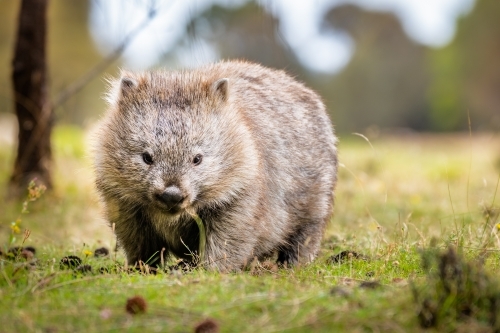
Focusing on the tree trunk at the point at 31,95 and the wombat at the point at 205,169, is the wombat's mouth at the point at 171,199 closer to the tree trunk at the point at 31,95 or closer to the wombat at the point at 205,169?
the wombat at the point at 205,169

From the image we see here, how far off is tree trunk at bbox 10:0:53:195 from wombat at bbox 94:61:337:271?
3.48 metres

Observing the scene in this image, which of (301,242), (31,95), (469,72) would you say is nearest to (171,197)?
(301,242)

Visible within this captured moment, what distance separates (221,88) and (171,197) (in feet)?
3.66

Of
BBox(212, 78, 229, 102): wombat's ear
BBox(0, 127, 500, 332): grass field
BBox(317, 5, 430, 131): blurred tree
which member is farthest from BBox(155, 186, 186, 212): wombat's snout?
BBox(317, 5, 430, 131): blurred tree

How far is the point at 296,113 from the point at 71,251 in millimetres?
2281

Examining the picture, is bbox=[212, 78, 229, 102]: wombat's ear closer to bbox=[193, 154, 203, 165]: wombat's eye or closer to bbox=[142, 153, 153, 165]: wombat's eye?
bbox=[193, 154, 203, 165]: wombat's eye

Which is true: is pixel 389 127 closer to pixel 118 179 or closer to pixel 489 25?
pixel 489 25

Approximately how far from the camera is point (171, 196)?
4770 mm

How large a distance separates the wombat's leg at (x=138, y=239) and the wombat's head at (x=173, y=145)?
0.20 meters

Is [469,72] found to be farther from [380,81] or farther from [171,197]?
[171,197]

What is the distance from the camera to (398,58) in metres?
32.4

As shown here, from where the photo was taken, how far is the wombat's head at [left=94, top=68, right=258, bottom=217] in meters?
4.98

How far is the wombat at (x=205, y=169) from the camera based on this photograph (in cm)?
506

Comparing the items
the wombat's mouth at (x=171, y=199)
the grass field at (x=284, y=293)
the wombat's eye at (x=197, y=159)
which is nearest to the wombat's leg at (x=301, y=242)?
the grass field at (x=284, y=293)
